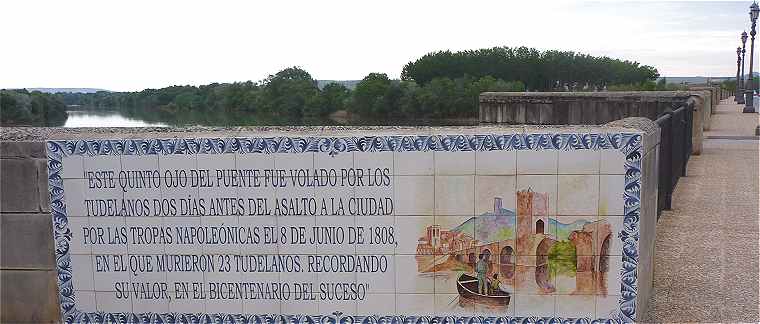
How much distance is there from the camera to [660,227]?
26.2 feet

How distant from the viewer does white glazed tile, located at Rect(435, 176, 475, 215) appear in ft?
14.0

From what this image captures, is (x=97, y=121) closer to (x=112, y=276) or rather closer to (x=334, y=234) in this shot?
(x=112, y=276)

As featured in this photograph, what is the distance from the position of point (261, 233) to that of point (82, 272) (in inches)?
51.4

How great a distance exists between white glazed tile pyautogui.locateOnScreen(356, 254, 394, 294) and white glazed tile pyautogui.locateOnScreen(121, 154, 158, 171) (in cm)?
154

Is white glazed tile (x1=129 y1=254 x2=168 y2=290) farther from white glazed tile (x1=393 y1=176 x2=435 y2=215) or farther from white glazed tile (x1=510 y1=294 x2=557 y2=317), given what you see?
white glazed tile (x1=510 y1=294 x2=557 y2=317)

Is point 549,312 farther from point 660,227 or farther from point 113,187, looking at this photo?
point 660,227

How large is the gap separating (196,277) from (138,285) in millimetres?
419

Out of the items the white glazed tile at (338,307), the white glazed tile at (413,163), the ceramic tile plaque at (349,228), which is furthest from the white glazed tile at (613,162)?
the white glazed tile at (338,307)

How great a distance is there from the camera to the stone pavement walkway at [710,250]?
5.11m

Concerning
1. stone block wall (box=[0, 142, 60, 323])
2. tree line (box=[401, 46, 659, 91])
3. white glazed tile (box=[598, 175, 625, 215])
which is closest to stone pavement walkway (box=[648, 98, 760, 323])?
white glazed tile (box=[598, 175, 625, 215])

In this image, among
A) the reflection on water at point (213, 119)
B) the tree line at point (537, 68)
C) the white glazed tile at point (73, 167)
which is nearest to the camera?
the white glazed tile at point (73, 167)

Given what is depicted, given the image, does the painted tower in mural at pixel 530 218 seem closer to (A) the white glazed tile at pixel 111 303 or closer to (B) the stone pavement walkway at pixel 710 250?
(B) the stone pavement walkway at pixel 710 250

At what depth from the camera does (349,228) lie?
441 centimetres

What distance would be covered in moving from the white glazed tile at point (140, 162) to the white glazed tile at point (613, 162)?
2.89 meters
